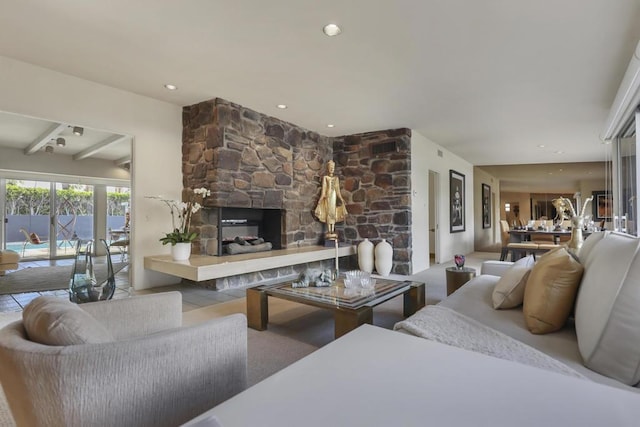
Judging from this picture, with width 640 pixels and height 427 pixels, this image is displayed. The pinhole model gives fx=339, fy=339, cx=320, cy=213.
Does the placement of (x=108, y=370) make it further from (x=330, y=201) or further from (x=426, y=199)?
(x=426, y=199)

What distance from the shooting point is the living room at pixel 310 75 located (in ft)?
8.38

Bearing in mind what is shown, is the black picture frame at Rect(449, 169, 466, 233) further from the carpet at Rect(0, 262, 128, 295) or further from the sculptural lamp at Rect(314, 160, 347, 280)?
the carpet at Rect(0, 262, 128, 295)

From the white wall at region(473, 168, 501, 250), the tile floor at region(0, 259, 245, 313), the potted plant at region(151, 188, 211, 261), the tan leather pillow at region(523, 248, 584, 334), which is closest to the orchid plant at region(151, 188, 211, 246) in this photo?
the potted plant at region(151, 188, 211, 261)

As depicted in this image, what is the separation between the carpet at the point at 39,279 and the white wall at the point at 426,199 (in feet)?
15.2

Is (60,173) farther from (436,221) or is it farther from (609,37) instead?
(609,37)

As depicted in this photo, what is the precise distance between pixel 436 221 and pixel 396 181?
180 centimetres

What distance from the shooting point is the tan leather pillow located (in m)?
1.65

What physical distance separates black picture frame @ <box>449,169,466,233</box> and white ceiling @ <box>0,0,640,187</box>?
2792mm

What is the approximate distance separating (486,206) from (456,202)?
3855 mm

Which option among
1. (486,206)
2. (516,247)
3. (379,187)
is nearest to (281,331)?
(379,187)

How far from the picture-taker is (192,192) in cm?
457

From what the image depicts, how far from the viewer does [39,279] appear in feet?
16.4

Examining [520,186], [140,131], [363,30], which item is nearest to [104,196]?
[140,131]

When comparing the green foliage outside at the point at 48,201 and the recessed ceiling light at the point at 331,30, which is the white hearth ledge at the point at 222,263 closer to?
Answer: the green foliage outside at the point at 48,201
